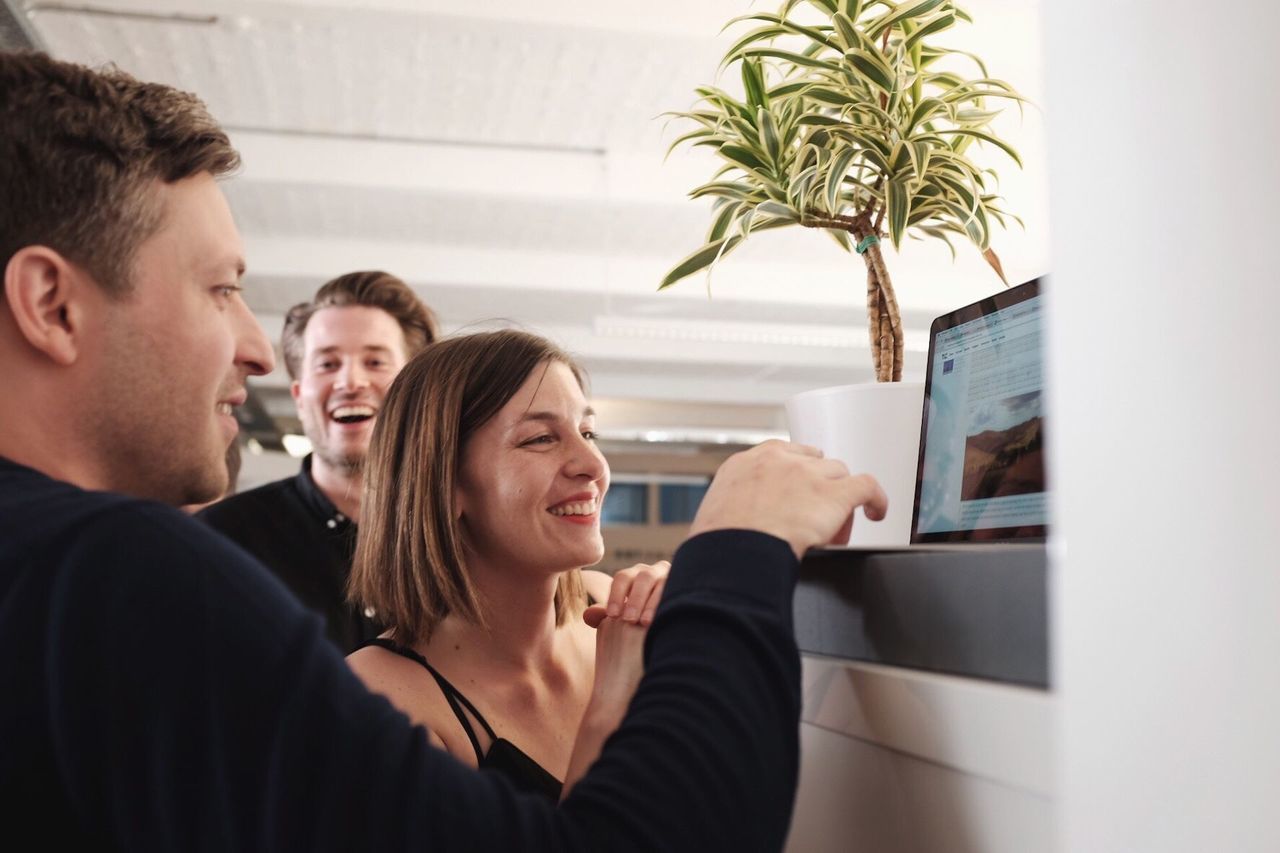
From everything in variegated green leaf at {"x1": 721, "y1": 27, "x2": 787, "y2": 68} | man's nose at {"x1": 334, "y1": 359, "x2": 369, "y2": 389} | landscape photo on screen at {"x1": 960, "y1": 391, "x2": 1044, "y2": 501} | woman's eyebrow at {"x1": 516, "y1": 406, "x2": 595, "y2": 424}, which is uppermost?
variegated green leaf at {"x1": 721, "y1": 27, "x2": 787, "y2": 68}

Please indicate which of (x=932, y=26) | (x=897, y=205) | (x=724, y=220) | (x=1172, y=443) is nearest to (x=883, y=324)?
(x=897, y=205)

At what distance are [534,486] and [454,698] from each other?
27 cm

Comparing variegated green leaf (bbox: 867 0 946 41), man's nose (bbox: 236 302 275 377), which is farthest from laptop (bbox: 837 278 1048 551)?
man's nose (bbox: 236 302 275 377)

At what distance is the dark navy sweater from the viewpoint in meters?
0.55

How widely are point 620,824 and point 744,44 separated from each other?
0.88m

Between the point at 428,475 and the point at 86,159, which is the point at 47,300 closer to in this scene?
the point at 86,159

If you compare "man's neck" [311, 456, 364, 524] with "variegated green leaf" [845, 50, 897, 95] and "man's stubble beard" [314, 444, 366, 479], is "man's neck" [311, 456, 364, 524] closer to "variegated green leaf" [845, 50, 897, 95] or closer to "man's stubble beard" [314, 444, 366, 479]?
"man's stubble beard" [314, 444, 366, 479]

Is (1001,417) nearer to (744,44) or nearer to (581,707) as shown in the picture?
(744,44)

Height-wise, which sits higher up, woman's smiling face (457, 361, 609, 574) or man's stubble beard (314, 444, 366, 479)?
man's stubble beard (314, 444, 366, 479)

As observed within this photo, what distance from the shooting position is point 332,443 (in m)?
2.40

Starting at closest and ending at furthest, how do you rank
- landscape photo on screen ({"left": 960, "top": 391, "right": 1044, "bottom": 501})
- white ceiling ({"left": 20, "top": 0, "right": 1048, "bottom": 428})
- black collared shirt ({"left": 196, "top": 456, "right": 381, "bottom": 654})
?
1. landscape photo on screen ({"left": 960, "top": 391, "right": 1044, "bottom": 501})
2. black collared shirt ({"left": 196, "top": 456, "right": 381, "bottom": 654})
3. white ceiling ({"left": 20, "top": 0, "right": 1048, "bottom": 428})

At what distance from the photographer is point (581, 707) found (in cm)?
141

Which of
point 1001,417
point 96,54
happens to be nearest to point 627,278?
point 96,54

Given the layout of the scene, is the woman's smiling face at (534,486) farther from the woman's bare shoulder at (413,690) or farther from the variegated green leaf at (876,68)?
the variegated green leaf at (876,68)
